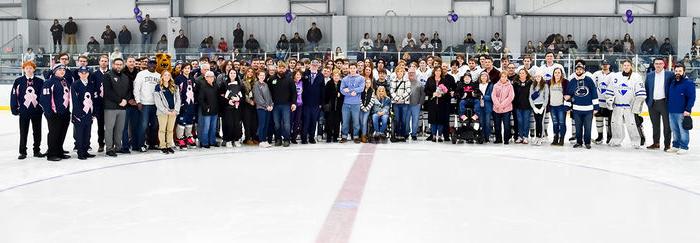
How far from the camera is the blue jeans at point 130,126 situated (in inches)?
388

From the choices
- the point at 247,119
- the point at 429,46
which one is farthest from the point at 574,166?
the point at 429,46

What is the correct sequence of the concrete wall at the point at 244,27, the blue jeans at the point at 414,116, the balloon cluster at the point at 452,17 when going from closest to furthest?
the blue jeans at the point at 414,116 < the balloon cluster at the point at 452,17 < the concrete wall at the point at 244,27

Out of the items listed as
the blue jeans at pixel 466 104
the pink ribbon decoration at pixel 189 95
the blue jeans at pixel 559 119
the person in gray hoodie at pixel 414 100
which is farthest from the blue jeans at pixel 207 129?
the blue jeans at pixel 559 119

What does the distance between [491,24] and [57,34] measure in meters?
17.1

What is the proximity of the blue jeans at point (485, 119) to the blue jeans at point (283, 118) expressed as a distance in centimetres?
308

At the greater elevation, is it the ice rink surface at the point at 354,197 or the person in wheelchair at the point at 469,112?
the person in wheelchair at the point at 469,112

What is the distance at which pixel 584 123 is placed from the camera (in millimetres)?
10789

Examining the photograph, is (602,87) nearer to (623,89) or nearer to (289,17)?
(623,89)

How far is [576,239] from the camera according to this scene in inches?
182

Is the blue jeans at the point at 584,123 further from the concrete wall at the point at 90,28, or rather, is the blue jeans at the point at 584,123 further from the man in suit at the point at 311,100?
the concrete wall at the point at 90,28

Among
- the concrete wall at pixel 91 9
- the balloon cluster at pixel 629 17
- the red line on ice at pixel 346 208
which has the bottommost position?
the red line on ice at pixel 346 208

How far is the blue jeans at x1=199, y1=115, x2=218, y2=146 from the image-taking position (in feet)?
34.5

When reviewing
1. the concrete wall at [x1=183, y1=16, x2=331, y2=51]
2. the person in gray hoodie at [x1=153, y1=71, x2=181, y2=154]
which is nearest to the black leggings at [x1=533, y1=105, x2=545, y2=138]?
the person in gray hoodie at [x1=153, y1=71, x2=181, y2=154]

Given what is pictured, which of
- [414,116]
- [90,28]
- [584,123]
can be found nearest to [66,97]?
[414,116]
